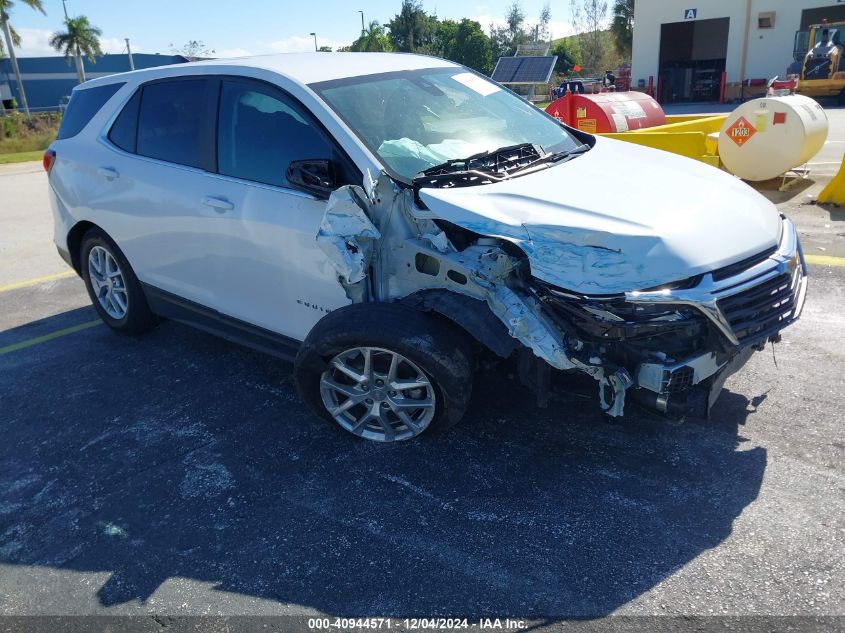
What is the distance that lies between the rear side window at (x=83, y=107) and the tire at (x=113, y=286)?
31.3 inches

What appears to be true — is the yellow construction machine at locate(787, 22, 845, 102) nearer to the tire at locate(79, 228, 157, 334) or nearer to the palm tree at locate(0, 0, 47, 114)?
the tire at locate(79, 228, 157, 334)

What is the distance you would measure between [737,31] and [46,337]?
118 feet

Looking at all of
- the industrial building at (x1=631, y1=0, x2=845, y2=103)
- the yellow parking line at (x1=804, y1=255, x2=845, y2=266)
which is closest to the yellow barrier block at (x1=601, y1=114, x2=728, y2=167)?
the yellow parking line at (x1=804, y1=255, x2=845, y2=266)

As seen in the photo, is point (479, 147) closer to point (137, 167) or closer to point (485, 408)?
point (485, 408)

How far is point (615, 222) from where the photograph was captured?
289 cm

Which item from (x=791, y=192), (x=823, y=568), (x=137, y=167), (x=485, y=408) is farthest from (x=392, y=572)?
(x=791, y=192)

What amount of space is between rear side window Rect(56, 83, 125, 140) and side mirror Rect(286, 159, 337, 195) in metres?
2.15

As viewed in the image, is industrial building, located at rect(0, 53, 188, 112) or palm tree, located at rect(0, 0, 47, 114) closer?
palm tree, located at rect(0, 0, 47, 114)

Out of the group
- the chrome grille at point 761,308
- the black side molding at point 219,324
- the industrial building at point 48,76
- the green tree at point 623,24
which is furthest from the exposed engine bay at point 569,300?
the industrial building at point 48,76

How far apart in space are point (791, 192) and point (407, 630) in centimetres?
852

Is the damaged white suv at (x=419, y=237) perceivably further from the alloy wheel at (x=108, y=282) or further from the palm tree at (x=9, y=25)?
the palm tree at (x=9, y=25)

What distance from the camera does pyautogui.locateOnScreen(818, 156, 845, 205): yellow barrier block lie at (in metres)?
7.82

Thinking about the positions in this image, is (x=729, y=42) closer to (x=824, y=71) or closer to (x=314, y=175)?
(x=824, y=71)

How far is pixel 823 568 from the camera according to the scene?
8.35 ft
